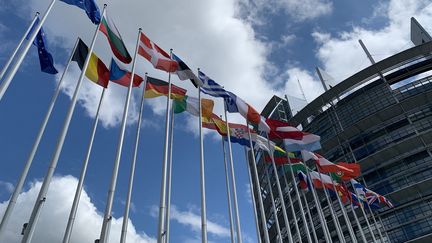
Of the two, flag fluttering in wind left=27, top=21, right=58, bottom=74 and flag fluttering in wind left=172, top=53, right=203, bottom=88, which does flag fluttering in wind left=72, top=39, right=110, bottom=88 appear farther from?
flag fluttering in wind left=172, top=53, right=203, bottom=88

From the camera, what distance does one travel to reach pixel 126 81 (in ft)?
54.9

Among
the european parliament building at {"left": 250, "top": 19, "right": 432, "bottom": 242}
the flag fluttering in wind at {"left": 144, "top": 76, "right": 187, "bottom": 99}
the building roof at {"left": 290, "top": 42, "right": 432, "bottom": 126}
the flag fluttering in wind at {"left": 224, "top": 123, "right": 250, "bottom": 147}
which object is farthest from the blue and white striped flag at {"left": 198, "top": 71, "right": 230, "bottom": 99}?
the building roof at {"left": 290, "top": 42, "right": 432, "bottom": 126}

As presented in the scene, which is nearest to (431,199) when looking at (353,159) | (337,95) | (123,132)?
(353,159)

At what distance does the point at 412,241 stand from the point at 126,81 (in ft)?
114

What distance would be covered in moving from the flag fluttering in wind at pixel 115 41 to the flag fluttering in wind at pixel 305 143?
12.1m

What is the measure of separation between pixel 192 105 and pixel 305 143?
8.21m

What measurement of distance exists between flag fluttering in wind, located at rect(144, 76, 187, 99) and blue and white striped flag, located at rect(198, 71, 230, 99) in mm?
1353

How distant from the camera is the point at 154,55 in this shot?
1747cm

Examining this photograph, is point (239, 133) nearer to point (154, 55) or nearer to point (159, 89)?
point (159, 89)

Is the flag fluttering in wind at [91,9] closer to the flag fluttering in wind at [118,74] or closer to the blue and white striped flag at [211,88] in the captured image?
the flag fluttering in wind at [118,74]

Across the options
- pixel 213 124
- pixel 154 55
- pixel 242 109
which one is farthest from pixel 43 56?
pixel 242 109

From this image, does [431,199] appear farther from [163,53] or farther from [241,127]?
[163,53]

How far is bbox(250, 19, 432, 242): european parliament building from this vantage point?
3950 centimetres

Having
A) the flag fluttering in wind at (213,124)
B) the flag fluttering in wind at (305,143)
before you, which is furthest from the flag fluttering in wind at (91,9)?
the flag fluttering in wind at (305,143)
